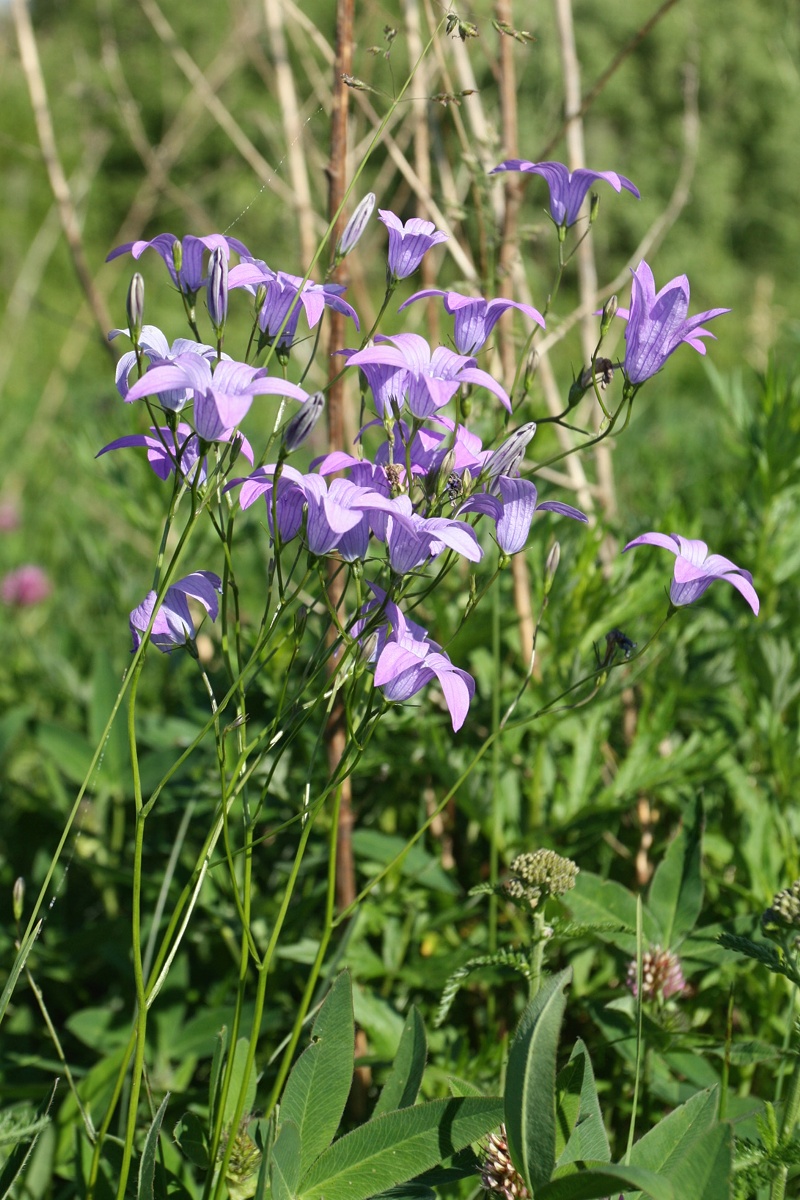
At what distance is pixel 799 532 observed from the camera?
1385mm

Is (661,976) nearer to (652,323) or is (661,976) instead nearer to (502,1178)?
(502,1178)

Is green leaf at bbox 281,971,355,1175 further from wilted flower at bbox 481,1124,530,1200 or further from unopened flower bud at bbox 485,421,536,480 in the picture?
unopened flower bud at bbox 485,421,536,480

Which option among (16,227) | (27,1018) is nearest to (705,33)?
(16,227)

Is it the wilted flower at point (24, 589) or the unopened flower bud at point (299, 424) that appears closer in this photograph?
the unopened flower bud at point (299, 424)

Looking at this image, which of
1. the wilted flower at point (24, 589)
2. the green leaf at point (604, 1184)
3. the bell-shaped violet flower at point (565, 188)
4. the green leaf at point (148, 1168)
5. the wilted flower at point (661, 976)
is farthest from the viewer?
the wilted flower at point (24, 589)

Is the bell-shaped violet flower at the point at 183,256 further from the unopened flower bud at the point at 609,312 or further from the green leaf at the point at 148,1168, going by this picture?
the green leaf at the point at 148,1168

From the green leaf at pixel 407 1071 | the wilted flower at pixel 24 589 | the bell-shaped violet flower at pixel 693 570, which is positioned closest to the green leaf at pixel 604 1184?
the green leaf at pixel 407 1071

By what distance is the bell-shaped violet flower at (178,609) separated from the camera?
0.75 m

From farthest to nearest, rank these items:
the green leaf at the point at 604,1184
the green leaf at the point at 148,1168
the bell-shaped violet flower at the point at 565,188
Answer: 1. the bell-shaped violet flower at the point at 565,188
2. the green leaf at the point at 148,1168
3. the green leaf at the point at 604,1184

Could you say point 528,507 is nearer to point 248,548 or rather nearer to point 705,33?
point 248,548

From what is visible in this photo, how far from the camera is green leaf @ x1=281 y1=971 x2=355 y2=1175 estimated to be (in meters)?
0.75

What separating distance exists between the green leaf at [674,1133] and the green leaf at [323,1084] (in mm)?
209

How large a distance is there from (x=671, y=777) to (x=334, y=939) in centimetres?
43

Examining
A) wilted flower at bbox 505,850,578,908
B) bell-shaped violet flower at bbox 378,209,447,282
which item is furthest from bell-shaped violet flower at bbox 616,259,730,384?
wilted flower at bbox 505,850,578,908
